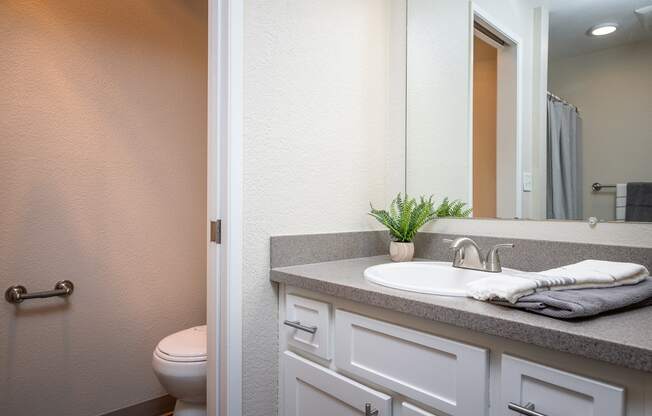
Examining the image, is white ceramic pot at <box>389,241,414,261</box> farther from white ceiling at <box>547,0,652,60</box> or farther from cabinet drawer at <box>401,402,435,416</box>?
white ceiling at <box>547,0,652,60</box>

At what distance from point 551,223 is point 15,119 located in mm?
2007

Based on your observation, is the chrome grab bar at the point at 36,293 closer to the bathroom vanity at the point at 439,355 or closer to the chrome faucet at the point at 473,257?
the bathroom vanity at the point at 439,355

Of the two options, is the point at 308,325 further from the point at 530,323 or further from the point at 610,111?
the point at 610,111

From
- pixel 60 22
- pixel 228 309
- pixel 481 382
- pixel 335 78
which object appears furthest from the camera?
pixel 60 22

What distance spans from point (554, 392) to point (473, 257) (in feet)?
1.81

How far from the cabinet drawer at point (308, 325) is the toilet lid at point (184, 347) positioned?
0.54 meters

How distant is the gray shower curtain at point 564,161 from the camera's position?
1.14 metres

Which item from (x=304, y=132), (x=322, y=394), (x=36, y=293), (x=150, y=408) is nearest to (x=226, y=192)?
(x=304, y=132)

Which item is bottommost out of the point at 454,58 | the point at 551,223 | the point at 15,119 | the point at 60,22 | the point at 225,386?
the point at 225,386

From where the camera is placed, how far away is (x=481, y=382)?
2.38 ft

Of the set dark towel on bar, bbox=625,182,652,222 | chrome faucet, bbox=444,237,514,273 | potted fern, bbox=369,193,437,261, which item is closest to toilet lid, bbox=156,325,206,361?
potted fern, bbox=369,193,437,261

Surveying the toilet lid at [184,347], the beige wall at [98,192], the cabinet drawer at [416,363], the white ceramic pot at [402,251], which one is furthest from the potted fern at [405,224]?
the beige wall at [98,192]

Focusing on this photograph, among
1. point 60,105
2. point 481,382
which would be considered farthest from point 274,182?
point 60,105

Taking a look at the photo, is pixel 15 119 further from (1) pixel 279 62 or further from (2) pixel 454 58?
(2) pixel 454 58
